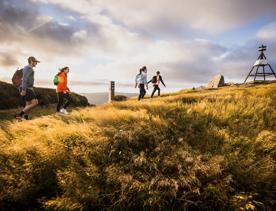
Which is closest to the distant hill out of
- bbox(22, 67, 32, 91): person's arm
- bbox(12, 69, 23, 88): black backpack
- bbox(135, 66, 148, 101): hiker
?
bbox(135, 66, 148, 101): hiker

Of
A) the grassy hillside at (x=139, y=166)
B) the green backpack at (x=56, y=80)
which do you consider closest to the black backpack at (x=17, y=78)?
the green backpack at (x=56, y=80)

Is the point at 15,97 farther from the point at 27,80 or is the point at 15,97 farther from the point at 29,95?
the point at 27,80

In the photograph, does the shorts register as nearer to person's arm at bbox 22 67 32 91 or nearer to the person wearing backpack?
the person wearing backpack

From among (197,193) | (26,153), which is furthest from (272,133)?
(26,153)

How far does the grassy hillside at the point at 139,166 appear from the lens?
8.10 meters

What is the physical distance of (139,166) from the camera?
28.7ft

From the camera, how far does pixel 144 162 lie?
346 inches

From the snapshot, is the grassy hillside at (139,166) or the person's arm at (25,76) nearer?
the grassy hillside at (139,166)

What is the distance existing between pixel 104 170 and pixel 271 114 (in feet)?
21.2

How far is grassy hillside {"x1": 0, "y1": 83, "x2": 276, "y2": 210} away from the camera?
8102 mm

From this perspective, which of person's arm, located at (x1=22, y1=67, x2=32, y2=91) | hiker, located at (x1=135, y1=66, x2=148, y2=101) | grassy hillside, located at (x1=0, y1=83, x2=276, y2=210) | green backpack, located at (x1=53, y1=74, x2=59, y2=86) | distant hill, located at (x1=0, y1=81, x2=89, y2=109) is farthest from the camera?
distant hill, located at (x1=0, y1=81, x2=89, y2=109)

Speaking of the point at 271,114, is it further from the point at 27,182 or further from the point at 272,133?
the point at 27,182

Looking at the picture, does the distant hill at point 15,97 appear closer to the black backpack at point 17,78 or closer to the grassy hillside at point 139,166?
the black backpack at point 17,78

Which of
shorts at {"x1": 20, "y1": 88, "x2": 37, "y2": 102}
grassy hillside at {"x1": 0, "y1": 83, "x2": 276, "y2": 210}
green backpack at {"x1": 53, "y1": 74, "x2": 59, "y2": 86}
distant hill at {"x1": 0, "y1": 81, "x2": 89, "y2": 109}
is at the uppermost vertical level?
green backpack at {"x1": 53, "y1": 74, "x2": 59, "y2": 86}
